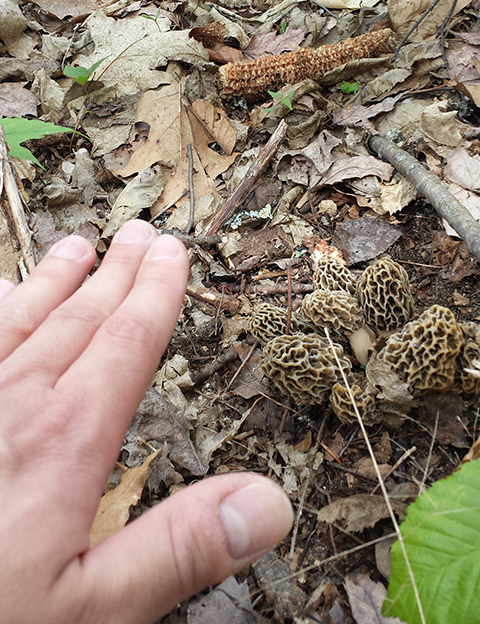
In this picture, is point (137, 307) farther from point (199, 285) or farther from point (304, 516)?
point (199, 285)

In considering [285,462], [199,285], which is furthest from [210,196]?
[285,462]

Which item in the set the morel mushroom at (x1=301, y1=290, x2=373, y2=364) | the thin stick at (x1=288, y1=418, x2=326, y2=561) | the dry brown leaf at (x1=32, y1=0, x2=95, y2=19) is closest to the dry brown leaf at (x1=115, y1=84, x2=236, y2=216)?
the morel mushroom at (x1=301, y1=290, x2=373, y2=364)

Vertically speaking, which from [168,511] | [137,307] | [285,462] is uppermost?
[137,307]

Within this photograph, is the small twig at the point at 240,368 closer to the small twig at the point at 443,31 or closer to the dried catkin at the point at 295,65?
the dried catkin at the point at 295,65

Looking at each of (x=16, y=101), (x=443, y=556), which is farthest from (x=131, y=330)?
(x=16, y=101)

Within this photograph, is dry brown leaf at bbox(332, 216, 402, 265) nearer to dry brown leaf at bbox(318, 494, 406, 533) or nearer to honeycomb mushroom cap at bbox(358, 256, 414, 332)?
honeycomb mushroom cap at bbox(358, 256, 414, 332)

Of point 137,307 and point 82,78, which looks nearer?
point 137,307
